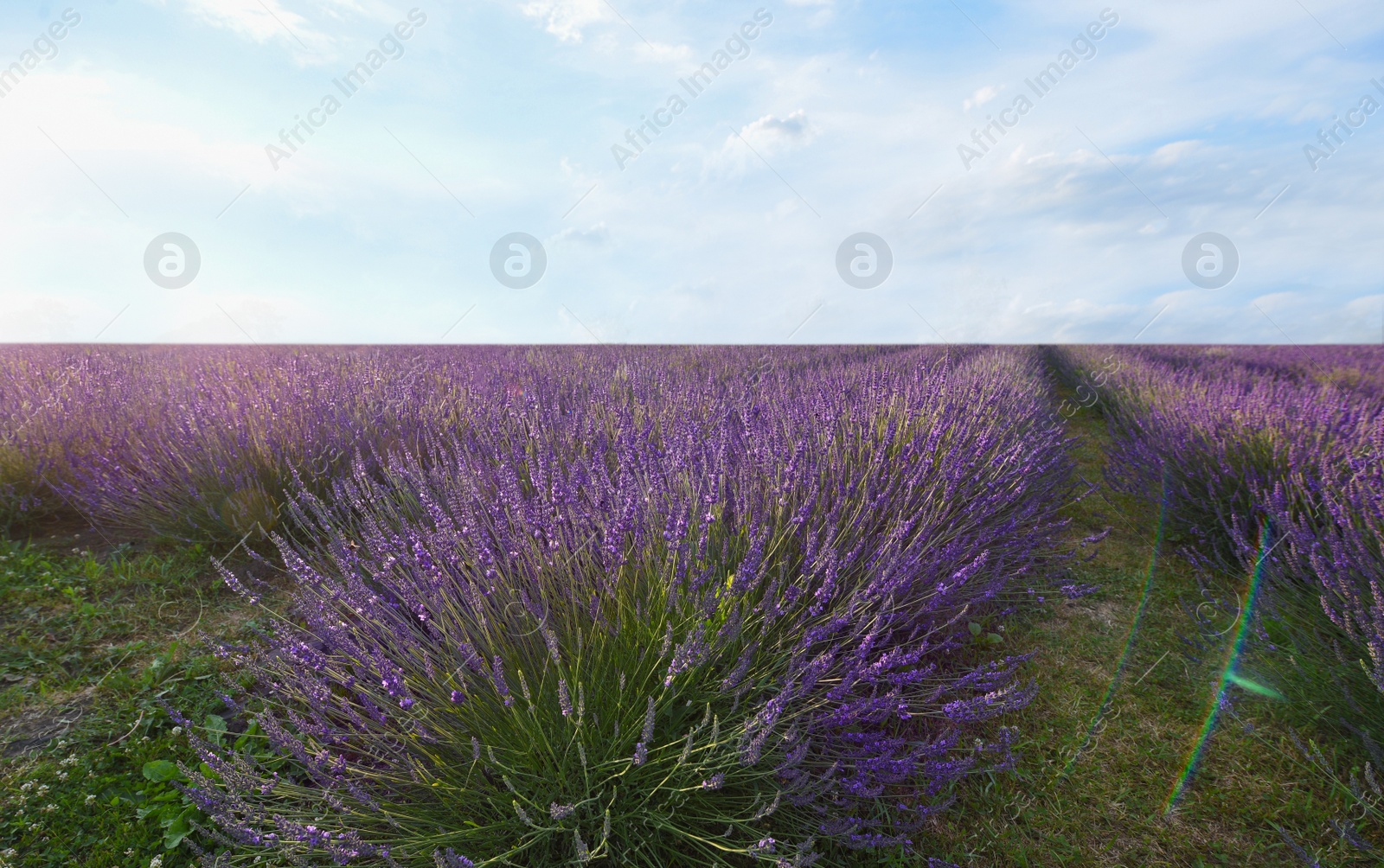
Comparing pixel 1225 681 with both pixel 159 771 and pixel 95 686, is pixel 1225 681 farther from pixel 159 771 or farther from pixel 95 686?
pixel 95 686

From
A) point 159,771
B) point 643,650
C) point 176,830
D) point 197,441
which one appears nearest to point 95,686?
point 159,771

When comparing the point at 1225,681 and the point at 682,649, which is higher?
the point at 682,649

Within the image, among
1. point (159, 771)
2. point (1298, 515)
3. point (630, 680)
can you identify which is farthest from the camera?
point (1298, 515)

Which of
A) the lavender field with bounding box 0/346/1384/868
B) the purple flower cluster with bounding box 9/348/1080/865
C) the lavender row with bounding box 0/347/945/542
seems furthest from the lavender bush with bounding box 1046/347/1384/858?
the lavender row with bounding box 0/347/945/542

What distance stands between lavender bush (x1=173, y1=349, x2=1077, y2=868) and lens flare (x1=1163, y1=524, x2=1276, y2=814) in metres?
0.45

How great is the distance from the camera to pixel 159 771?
1707 millimetres

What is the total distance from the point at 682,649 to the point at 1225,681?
2242 millimetres

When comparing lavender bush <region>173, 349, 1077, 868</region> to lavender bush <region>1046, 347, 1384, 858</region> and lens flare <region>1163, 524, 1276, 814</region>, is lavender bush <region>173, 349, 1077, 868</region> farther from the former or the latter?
lavender bush <region>1046, 347, 1384, 858</region>

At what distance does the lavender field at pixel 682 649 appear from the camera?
1.33 metres

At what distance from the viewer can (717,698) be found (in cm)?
144

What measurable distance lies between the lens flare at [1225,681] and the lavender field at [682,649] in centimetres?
2

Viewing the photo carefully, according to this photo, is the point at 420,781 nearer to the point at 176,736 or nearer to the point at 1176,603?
the point at 176,736

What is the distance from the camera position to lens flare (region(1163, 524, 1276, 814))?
1843mm

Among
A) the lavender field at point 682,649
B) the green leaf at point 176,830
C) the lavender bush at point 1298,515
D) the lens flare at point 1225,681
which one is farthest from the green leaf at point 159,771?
the lavender bush at point 1298,515
